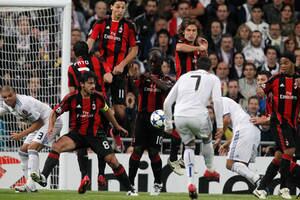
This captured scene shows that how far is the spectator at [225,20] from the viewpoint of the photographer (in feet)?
85.0

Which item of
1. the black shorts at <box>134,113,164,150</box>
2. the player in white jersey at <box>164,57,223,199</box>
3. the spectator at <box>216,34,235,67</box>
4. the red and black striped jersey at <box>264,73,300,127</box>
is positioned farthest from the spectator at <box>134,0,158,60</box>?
the player in white jersey at <box>164,57,223,199</box>

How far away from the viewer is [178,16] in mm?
26172

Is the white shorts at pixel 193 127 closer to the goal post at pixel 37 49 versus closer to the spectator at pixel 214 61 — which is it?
the goal post at pixel 37 49

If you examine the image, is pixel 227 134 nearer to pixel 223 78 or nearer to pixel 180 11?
pixel 223 78

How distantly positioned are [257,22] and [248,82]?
209 centimetres

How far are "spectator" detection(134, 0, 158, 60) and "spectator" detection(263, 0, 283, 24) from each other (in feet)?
8.22

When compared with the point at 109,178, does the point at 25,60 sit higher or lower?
higher

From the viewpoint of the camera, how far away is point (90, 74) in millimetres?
18312

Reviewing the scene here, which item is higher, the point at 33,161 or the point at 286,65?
the point at 286,65

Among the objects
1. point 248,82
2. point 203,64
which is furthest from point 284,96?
point 248,82

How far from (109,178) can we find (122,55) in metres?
3.45

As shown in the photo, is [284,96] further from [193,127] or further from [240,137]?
[193,127]

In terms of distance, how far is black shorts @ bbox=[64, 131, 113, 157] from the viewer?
18562mm

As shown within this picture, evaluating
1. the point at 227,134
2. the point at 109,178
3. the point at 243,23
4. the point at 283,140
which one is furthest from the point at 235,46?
the point at 283,140
